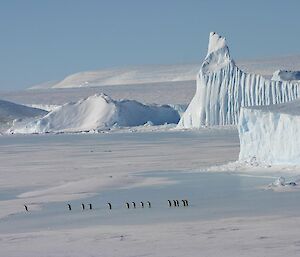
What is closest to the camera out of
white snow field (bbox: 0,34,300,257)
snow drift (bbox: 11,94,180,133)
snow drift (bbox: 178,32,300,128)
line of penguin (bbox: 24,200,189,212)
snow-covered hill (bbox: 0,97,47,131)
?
white snow field (bbox: 0,34,300,257)

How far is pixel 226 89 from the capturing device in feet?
140

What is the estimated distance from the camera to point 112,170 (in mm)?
21156

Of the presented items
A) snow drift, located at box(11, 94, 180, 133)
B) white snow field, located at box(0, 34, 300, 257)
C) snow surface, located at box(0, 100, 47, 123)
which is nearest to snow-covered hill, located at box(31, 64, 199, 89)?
snow surface, located at box(0, 100, 47, 123)

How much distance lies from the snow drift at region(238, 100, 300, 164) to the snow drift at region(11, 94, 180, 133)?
119 ft

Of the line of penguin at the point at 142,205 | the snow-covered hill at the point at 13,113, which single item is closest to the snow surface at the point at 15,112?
the snow-covered hill at the point at 13,113

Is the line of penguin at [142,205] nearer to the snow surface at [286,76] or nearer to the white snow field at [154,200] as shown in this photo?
the white snow field at [154,200]

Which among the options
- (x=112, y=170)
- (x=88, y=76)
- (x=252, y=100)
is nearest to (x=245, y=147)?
(x=112, y=170)

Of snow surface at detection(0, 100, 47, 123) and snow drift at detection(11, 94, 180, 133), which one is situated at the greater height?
snow drift at detection(11, 94, 180, 133)

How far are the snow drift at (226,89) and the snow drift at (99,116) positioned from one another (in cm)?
1229

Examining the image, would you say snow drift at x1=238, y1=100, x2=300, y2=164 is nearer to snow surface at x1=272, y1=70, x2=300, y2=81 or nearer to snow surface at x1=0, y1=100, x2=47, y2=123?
snow surface at x1=272, y1=70, x2=300, y2=81

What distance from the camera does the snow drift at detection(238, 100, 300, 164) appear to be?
17877mm

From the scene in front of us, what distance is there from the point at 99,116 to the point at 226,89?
1648cm

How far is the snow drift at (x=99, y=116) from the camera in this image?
57188 mm

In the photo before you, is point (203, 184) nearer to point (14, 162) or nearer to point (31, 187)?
point (31, 187)
